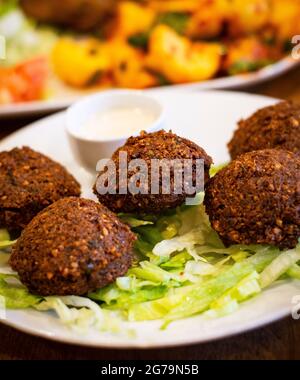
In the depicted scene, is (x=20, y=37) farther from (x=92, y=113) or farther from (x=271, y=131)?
(x=271, y=131)

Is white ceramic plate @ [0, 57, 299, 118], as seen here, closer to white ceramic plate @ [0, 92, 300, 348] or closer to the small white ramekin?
white ceramic plate @ [0, 92, 300, 348]

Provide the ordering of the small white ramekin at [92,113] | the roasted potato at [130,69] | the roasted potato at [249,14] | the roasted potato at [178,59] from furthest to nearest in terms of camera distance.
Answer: the roasted potato at [249,14], the roasted potato at [130,69], the roasted potato at [178,59], the small white ramekin at [92,113]

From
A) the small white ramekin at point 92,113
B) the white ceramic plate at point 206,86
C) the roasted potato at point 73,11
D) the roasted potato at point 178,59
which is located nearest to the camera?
the small white ramekin at point 92,113

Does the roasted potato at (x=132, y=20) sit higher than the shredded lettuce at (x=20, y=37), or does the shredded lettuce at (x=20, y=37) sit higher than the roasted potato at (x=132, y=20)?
the roasted potato at (x=132, y=20)

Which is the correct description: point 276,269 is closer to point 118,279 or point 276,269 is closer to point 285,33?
point 118,279

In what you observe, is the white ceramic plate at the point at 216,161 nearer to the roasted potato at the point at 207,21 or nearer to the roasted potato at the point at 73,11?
the roasted potato at the point at 207,21

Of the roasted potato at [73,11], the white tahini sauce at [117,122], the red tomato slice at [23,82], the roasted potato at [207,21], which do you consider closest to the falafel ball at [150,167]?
the white tahini sauce at [117,122]

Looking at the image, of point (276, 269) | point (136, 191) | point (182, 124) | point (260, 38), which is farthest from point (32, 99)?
point (276, 269)
